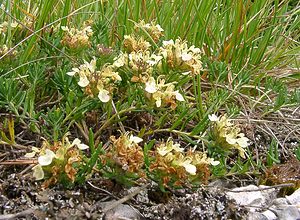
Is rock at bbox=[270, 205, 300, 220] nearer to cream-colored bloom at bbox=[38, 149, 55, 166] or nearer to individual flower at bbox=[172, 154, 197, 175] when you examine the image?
individual flower at bbox=[172, 154, 197, 175]

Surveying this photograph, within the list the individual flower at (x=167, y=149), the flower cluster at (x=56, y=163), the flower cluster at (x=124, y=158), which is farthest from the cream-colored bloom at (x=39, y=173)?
the individual flower at (x=167, y=149)

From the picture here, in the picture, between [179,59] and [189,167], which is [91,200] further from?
[179,59]

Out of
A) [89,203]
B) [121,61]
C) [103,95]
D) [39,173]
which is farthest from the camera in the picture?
[121,61]

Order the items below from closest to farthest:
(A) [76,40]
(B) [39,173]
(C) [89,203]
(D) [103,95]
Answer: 1. (B) [39,173]
2. (C) [89,203]
3. (D) [103,95]
4. (A) [76,40]

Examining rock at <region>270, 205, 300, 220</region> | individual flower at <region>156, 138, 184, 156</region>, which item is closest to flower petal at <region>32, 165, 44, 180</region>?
individual flower at <region>156, 138, 184, 156</region>

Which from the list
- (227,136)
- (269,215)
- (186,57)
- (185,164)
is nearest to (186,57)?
(186,57)

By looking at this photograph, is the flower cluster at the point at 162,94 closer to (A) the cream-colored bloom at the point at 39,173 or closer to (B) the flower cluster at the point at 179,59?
(B) the flower cluster at the point at 179,59
